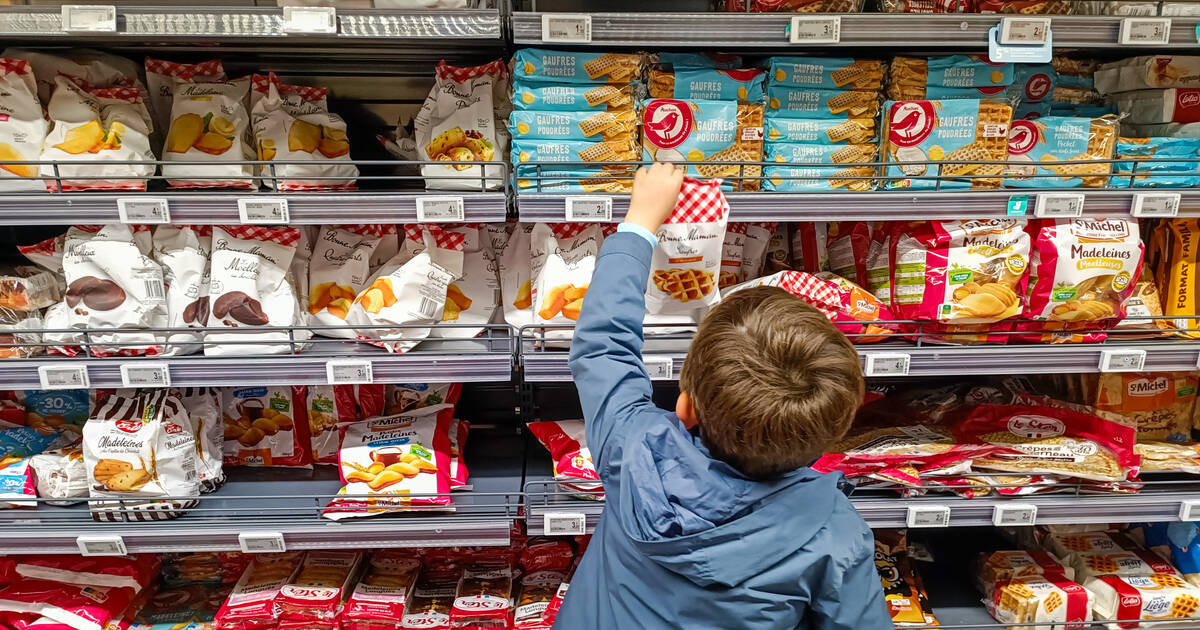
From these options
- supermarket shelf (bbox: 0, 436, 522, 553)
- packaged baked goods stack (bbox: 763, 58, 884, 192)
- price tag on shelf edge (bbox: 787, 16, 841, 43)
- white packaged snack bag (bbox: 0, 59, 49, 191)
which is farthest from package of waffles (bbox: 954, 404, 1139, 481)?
white packaged snack bag (bbox: 0, 59, 49, 191)

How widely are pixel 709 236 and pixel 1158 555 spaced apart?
1.64m

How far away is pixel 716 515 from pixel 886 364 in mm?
817

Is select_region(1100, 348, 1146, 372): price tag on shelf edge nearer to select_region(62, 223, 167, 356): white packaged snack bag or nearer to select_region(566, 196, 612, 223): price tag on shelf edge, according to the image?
select_region(566, 196, 612, 223): price tag on shelf edge

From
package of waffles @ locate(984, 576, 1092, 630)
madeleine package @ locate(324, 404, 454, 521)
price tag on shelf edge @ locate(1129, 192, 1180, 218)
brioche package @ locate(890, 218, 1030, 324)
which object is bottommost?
package of waffles @ locate(984, 576, 1092, 630)

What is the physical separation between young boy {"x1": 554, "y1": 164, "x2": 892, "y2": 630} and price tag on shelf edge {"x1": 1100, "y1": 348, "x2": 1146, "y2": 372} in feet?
3.20

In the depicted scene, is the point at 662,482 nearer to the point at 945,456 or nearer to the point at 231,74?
the point at 945,456

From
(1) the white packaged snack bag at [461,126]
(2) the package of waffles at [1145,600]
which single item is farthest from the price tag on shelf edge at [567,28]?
(2) the package of waffles at [1145,600]

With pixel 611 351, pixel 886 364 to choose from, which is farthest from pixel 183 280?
pixel 886 364

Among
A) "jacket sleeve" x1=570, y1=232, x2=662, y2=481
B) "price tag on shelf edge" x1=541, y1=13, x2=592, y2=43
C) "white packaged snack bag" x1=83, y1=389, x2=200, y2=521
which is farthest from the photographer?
"white packaged snack bag" x1=83, y1=389, x2=200, y2=521

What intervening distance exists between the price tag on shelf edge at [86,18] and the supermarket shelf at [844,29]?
776mm

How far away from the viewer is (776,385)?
87 cm

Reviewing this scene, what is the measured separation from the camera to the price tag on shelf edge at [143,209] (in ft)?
4.45

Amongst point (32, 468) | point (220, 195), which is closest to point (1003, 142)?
point (220, 195)

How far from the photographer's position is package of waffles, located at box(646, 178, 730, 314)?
4.38 feet
